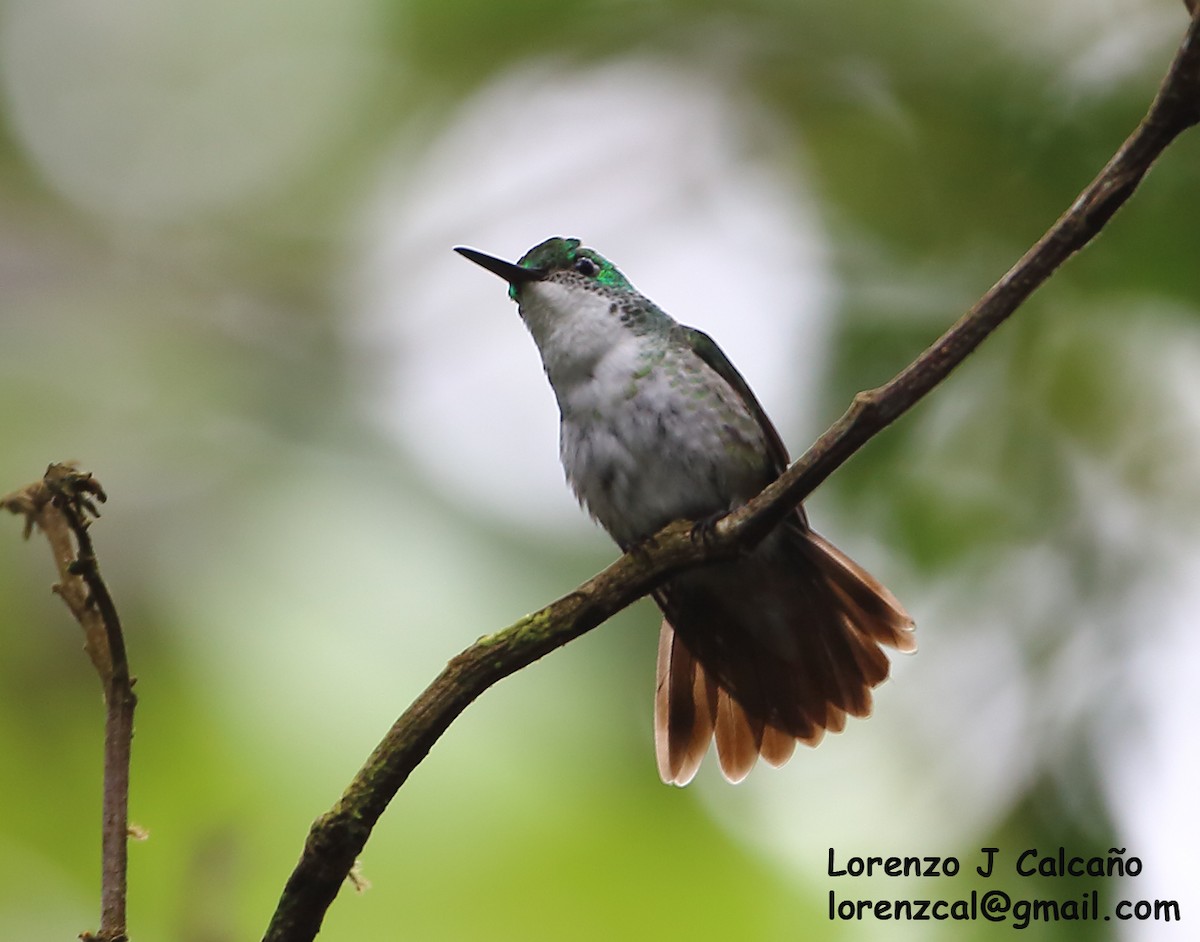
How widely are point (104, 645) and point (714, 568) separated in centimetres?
158

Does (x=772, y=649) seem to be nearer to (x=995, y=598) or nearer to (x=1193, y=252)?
(x=995, y=598)

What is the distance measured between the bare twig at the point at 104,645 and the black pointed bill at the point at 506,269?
174cm

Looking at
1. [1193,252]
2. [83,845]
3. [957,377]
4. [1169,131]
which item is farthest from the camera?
[957,377]

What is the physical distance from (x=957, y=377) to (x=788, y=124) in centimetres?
122

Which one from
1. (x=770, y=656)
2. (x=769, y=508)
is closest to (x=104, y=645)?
(x=769, y=508)

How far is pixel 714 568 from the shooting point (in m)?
2.91

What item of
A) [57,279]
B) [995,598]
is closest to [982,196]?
[995,598]

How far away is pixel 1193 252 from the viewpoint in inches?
142

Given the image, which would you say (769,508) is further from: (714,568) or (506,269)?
(506,269)

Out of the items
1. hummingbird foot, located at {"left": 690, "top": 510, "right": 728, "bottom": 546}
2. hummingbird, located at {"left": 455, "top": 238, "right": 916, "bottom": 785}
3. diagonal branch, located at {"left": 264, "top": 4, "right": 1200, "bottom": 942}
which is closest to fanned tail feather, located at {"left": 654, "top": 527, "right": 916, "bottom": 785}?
hummingbird, located at {"left": 455, "top": 238, "right": 916, "bottom": 785}

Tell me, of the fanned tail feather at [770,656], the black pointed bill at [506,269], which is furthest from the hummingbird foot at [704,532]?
the black pointed bill at [506,269]

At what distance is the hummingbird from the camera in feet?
9.83

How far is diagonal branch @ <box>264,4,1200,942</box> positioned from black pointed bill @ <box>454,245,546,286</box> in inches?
64.4

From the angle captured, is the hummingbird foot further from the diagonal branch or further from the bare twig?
the bare twig
